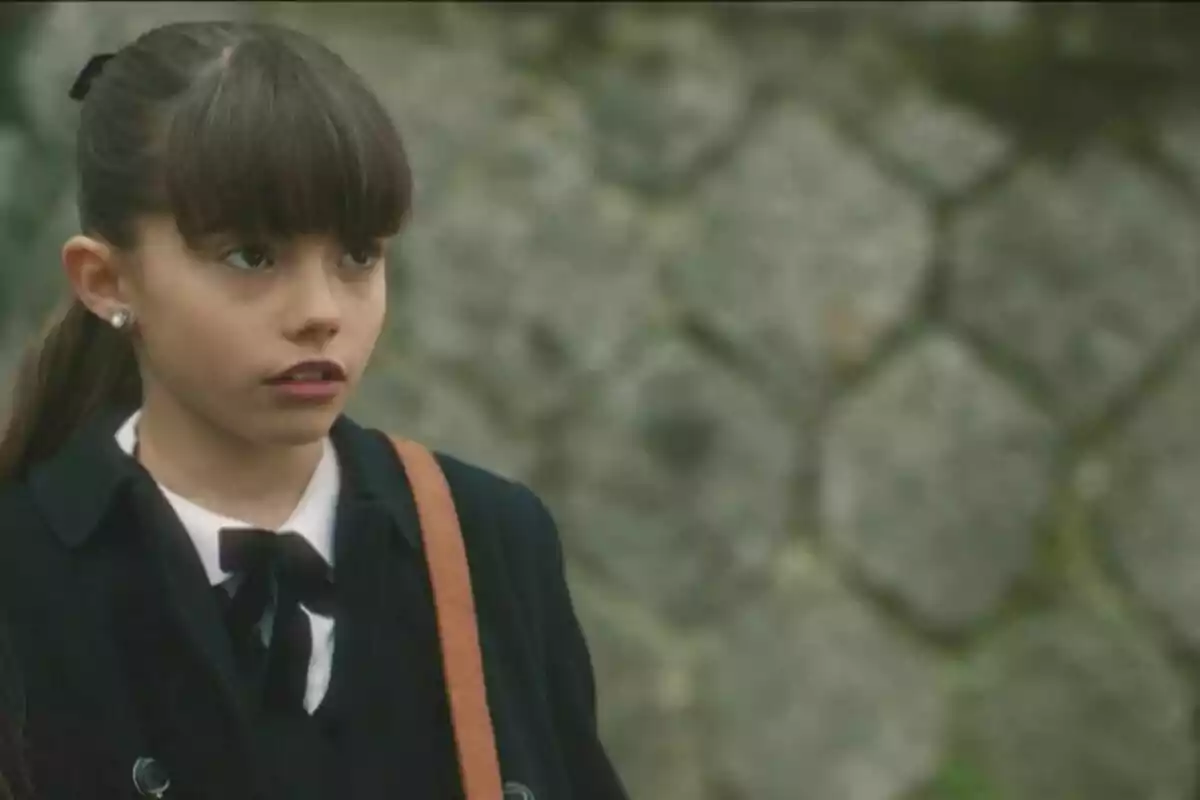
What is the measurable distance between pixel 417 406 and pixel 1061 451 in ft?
2.67

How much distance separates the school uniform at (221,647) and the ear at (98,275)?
107 mm

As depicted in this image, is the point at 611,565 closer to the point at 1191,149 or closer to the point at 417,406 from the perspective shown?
the point at 417,406

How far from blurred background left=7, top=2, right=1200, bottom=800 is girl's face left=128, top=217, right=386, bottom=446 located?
0.88m

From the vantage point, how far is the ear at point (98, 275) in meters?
1.11

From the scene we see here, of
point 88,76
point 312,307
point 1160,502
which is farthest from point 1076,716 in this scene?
point 88,76

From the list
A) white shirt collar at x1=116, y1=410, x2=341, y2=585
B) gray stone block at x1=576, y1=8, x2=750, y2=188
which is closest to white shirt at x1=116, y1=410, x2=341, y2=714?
white shirt collar at x1=116, y1=410, x2=341, y2=585

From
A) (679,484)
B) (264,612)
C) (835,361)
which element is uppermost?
(264,612)

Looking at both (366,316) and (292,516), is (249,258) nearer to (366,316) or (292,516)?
(366,316)

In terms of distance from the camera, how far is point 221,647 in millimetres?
1086

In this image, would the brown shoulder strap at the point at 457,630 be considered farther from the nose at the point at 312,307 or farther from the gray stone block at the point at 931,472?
the gray stone block at the point at 931,472

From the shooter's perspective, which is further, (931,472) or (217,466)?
(931,472)

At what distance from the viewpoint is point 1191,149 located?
2023 millimetres

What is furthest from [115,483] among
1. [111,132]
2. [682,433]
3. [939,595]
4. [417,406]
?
[939,595]

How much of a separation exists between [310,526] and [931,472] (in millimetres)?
1052
